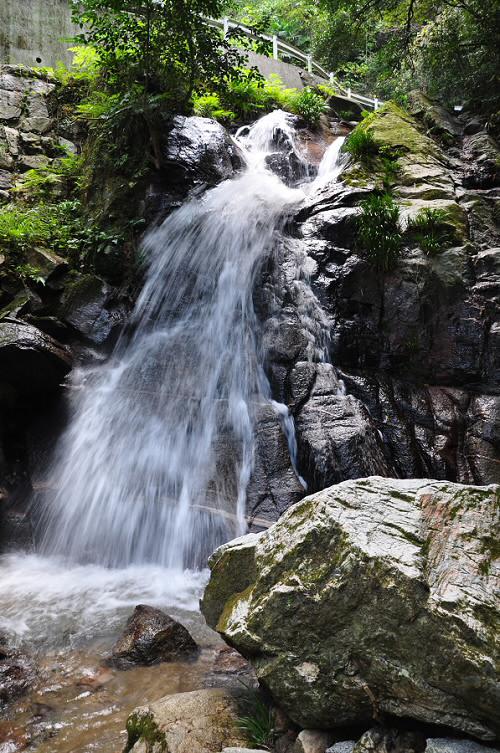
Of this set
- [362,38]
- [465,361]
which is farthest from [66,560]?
[362,38]

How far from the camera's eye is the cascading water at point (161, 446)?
16.5 ft

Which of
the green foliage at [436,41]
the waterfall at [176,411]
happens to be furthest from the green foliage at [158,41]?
the waterfall at [176,411]

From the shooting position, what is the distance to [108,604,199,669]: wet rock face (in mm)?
3762

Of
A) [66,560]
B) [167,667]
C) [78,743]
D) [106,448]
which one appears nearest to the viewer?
[78,743]

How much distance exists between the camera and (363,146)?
9.70 metres

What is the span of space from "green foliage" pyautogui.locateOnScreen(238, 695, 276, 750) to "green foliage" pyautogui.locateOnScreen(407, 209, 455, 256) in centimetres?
682

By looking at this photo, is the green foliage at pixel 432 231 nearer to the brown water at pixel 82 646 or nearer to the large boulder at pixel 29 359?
the large boulder at pixel 29 359

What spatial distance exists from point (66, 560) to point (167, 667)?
2.52m

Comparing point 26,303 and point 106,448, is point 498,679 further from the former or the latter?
point 26,303

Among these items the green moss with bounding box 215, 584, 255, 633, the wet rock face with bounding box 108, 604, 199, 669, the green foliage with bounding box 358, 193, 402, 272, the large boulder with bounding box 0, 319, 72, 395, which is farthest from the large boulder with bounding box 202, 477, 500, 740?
the green foliage with bounding box 358, 193, 402, 272

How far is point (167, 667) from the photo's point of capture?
3662 millimetres

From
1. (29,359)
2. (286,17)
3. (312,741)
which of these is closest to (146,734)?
(312,741)

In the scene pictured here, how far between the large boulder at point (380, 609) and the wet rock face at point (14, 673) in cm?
170

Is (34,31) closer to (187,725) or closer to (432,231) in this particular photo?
(432,231)
